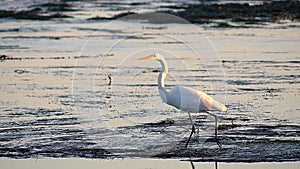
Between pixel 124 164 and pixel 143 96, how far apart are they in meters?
5.57

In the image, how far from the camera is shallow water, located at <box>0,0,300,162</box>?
12602 millimetres

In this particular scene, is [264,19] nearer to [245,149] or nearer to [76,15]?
[76,15]

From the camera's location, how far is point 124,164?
1156 centimetres

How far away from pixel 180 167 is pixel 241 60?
11780 mm

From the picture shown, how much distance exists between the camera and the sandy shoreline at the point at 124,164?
11.3m

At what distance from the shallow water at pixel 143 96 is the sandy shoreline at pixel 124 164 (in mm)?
280

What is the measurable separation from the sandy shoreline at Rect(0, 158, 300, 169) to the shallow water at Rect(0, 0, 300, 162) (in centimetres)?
28

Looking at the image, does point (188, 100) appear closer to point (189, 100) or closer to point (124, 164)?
point (189, 100)

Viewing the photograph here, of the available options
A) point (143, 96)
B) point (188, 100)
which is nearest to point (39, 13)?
point (143, 96)

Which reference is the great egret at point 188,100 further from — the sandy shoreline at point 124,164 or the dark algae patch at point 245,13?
the dark algae patch at point 245,13

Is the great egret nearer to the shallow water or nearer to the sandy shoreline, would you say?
the shallow water

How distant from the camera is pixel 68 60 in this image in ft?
78.2

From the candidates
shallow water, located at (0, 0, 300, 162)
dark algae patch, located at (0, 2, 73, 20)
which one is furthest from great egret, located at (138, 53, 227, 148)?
dark algae patch, located at (0, 2, 73, 20)

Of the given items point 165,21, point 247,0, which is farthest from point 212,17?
point 247,0
